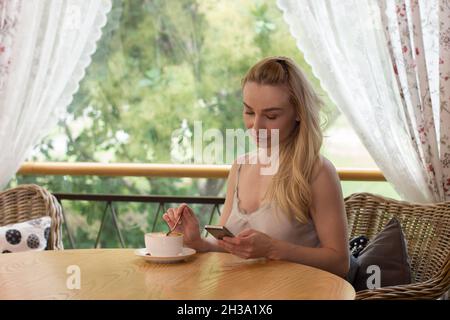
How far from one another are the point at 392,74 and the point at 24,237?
4.96 feet

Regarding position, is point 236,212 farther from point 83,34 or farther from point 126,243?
point 126,243

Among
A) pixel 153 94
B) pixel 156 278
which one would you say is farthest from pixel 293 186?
pixel 153 94

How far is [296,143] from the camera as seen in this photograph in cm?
217

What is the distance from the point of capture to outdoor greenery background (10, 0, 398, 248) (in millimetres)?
4211

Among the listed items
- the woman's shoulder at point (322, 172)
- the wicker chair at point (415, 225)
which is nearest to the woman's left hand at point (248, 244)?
the woman's shoulder at point (322, 172)

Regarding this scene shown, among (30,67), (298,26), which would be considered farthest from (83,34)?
(298,26)

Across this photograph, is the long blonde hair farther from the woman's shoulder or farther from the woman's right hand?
the woman's right hand

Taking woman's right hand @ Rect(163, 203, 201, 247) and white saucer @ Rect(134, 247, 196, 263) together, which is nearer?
white saucer @ Rect(134, 247, 196, 263)

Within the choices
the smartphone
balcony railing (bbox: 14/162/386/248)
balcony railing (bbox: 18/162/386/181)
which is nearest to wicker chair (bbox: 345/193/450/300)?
balcony railing (bbox: 14/162/386/248)

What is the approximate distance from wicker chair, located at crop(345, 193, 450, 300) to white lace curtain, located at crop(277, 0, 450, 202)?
34cm

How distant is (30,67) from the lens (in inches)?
129
